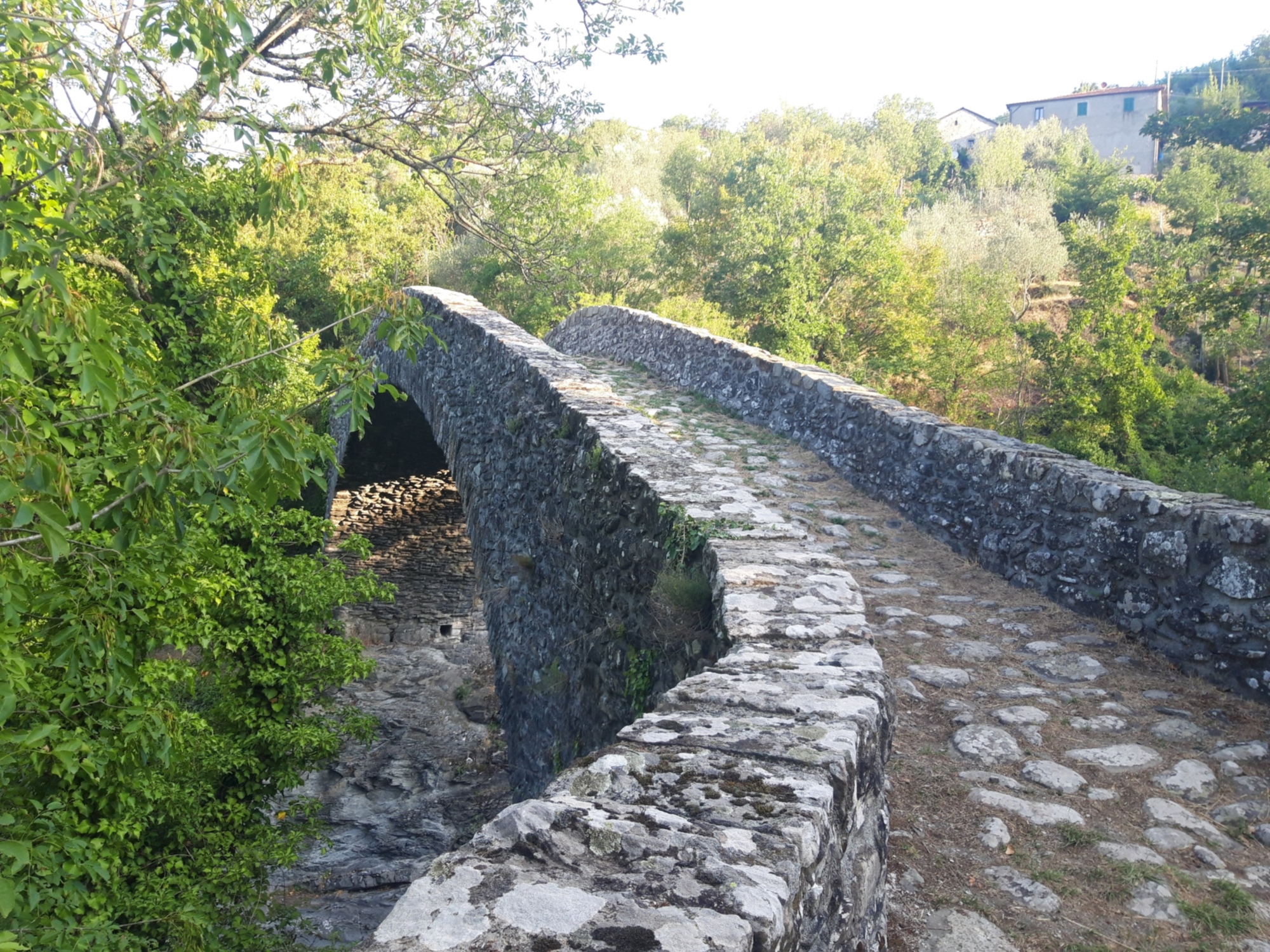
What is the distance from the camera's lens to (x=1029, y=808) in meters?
3.28

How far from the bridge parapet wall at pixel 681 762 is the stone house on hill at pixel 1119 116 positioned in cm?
4786

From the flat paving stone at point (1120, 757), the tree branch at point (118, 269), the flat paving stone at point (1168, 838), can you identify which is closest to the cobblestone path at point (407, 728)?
the tree branch at point (118, 269)

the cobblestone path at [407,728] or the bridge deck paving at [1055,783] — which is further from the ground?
the bridge deck paving at [1055,783]

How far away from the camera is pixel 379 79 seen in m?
10.4

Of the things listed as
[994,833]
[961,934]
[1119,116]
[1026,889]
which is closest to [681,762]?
[961,934]

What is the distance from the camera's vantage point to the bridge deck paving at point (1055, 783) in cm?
270

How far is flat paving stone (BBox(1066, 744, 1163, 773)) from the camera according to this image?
3.57 m

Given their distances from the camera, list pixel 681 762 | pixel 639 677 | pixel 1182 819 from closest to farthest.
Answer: pixel 681 762
pixel 1182 819
pixel 639 677

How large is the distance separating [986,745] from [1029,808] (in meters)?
0.49

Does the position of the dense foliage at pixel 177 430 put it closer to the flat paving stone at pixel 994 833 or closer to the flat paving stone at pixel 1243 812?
the flat paving stone at pixel 994 833

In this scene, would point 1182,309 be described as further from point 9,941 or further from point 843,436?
point 9,941

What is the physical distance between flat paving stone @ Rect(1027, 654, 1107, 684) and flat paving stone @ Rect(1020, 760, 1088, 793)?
34.7 inches

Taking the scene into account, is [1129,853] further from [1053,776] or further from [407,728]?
[407,728]

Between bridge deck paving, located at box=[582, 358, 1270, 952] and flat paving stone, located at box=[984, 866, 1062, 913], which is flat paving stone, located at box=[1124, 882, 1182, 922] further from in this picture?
flat paving stone, located at box=[984, 866, 1062, 913]
